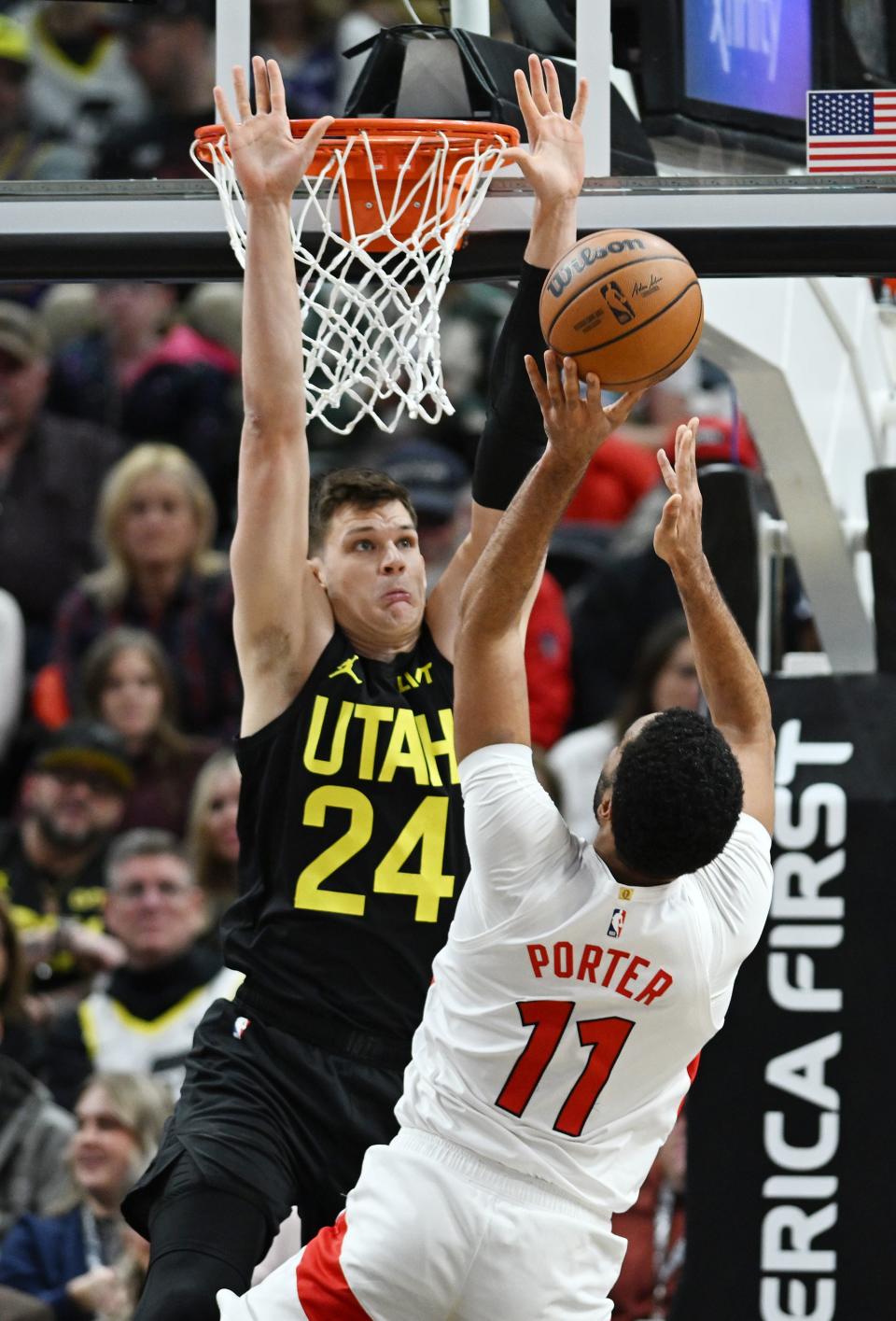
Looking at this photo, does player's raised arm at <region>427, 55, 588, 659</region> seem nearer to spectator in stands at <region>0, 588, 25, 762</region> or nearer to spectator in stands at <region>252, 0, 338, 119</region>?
spectator in stands at <region>0, 588, 25, 762</region>

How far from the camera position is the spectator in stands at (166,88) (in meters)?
6.27

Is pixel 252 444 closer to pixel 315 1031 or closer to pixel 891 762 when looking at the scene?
pixel 315 1031

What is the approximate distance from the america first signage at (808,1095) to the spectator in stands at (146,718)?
8.96 ft

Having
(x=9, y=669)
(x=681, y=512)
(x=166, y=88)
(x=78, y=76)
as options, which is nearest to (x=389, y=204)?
(x=681, y=512)

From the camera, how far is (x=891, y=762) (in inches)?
278

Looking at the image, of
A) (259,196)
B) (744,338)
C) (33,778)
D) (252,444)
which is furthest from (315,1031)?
(33,778)

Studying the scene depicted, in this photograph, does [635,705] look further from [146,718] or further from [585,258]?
[585,258]

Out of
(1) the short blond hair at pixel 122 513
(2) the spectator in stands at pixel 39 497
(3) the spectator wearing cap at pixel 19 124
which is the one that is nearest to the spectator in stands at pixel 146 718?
(1) the short blond hair at pixel 122 513

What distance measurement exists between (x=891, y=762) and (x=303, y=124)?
321cm

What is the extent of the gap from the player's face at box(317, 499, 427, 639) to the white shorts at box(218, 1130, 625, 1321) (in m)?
1.39

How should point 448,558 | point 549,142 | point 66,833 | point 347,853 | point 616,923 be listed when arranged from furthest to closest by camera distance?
point 448,558
point 66,833
point 549,142
point 347,853
point 616,923

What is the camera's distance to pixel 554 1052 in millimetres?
3945

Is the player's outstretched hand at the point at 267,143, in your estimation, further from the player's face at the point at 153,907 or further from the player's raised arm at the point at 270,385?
the player's face at the point at 153,907

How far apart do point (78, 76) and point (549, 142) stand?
6.64 metres
